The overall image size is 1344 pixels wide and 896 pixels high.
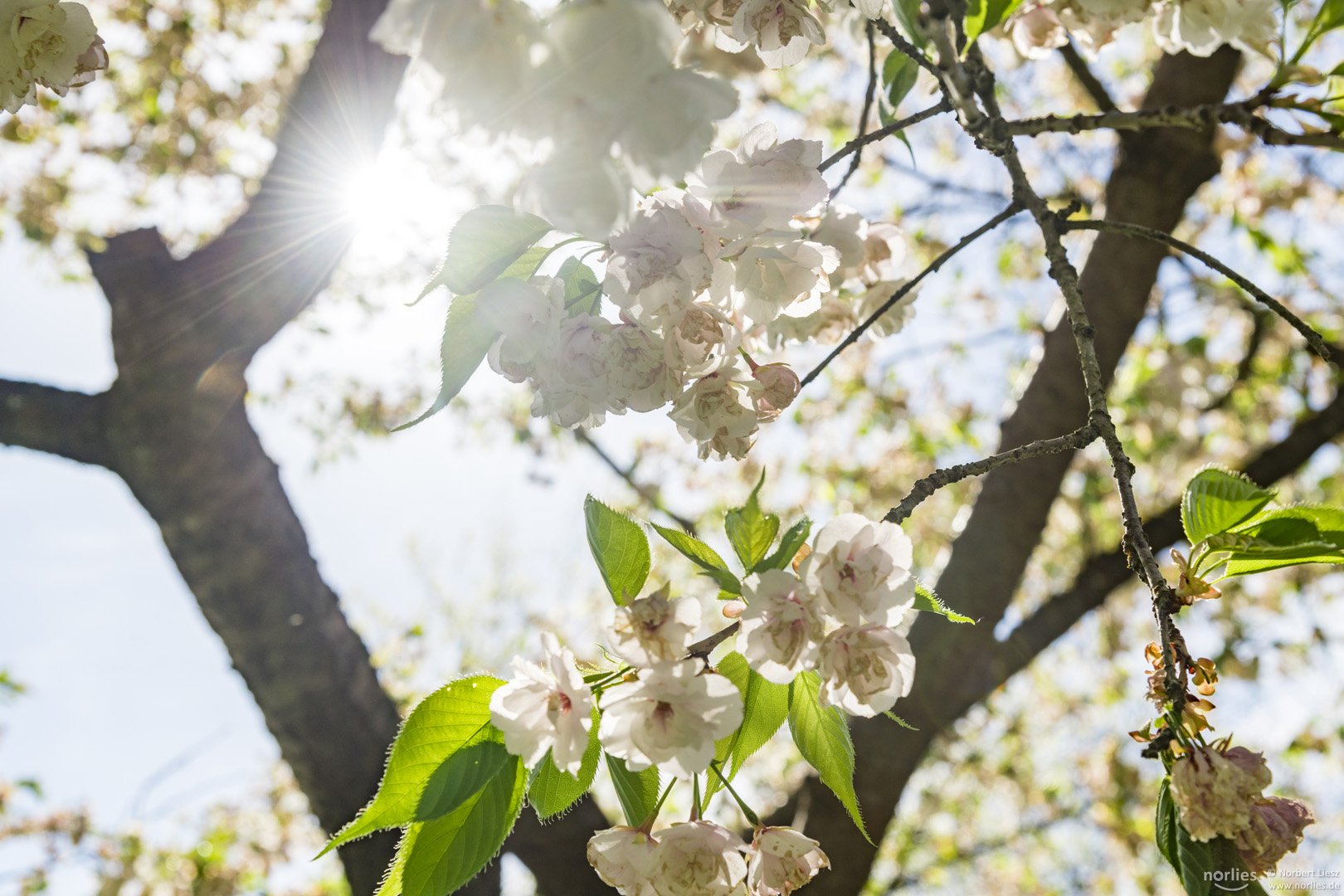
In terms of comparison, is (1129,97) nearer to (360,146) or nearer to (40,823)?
(360,146)

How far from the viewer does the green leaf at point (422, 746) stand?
22.2 inches

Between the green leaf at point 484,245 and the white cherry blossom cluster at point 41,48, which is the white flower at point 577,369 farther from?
the white cherry blossom cluster at point 41,48

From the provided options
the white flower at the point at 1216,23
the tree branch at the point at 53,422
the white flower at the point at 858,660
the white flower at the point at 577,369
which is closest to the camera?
the white flower at the point at 858,660

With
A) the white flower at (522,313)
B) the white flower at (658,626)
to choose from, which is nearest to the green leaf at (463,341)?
the white flower at (522,313)

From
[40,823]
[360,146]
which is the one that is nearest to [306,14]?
[360,146]

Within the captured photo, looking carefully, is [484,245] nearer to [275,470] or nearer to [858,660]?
[858,660]

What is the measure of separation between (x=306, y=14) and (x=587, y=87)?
15.4ft

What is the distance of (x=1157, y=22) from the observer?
0.93m

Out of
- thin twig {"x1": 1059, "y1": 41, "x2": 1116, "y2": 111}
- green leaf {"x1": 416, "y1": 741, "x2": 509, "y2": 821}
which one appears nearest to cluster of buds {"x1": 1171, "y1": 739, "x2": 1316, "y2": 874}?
green leaf {"x1": 416, "y1": 741, "x2": 509, "y2": 821}

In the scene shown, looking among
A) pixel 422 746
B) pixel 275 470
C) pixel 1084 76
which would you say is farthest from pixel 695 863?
pixel 1084 76

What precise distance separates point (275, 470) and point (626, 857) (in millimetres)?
1736

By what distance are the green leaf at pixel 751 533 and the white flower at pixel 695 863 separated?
229 mm

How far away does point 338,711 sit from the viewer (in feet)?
6.20

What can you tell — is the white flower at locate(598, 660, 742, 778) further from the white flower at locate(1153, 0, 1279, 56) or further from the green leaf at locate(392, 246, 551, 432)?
the white flower at locate(1153, 0, 1279, 56)
